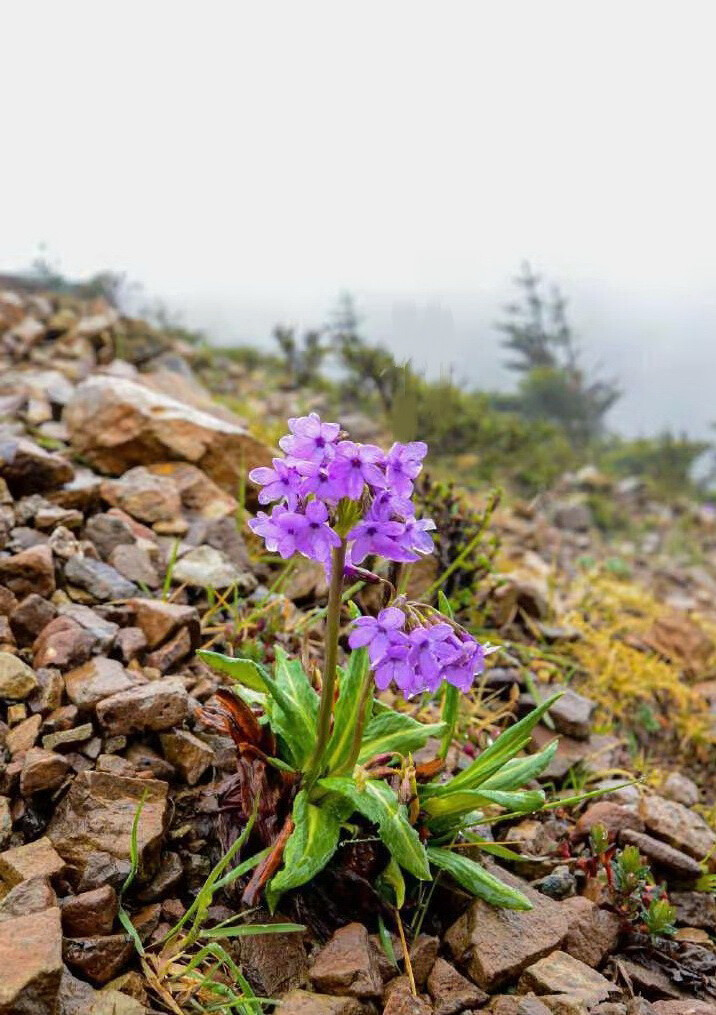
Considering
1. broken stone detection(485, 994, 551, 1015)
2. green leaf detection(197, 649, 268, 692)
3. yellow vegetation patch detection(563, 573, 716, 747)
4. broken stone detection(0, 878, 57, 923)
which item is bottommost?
yellow vegetation patch detection(563, 573, 716, 747)

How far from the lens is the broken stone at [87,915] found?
5.59 feet

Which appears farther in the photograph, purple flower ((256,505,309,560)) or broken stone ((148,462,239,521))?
broken stone ((148,462,239,521))

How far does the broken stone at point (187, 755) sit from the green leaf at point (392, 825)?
20.2 inches

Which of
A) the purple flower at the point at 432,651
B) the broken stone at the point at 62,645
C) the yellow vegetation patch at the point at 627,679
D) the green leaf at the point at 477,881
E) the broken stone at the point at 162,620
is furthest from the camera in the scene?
the yellow vegetation patch at the point at 627,679

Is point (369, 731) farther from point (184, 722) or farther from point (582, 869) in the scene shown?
point (582, 869)

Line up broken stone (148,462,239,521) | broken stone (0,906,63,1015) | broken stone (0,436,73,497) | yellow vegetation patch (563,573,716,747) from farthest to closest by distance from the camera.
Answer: broken stone (148,462,239,521)
yellow vegetation patch (563,573,716,747)
broken stone (0,436,73,497)
broken stone (0,906,63,1015)

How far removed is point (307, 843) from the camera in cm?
180

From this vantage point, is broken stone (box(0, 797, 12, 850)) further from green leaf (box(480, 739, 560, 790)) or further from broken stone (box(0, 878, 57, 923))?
green leaf (box(480, 739, 560, 790))

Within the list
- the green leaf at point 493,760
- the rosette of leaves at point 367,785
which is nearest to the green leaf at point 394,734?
the rosette of leaves at point 367,785

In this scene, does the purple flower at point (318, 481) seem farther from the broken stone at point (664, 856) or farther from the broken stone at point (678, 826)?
the broken stone at point (678, 826)

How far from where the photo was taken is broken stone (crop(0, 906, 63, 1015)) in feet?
4.78

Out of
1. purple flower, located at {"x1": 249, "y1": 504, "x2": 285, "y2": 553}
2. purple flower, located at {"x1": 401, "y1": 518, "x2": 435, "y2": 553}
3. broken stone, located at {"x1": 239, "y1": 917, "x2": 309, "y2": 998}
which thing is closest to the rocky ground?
broken stone, located at {"x1": 239, "y1": 917, "x2": 309, "y2": 998}

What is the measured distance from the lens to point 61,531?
9.43ft

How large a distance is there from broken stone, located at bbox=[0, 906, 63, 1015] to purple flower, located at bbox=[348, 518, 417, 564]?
3.29 feet
